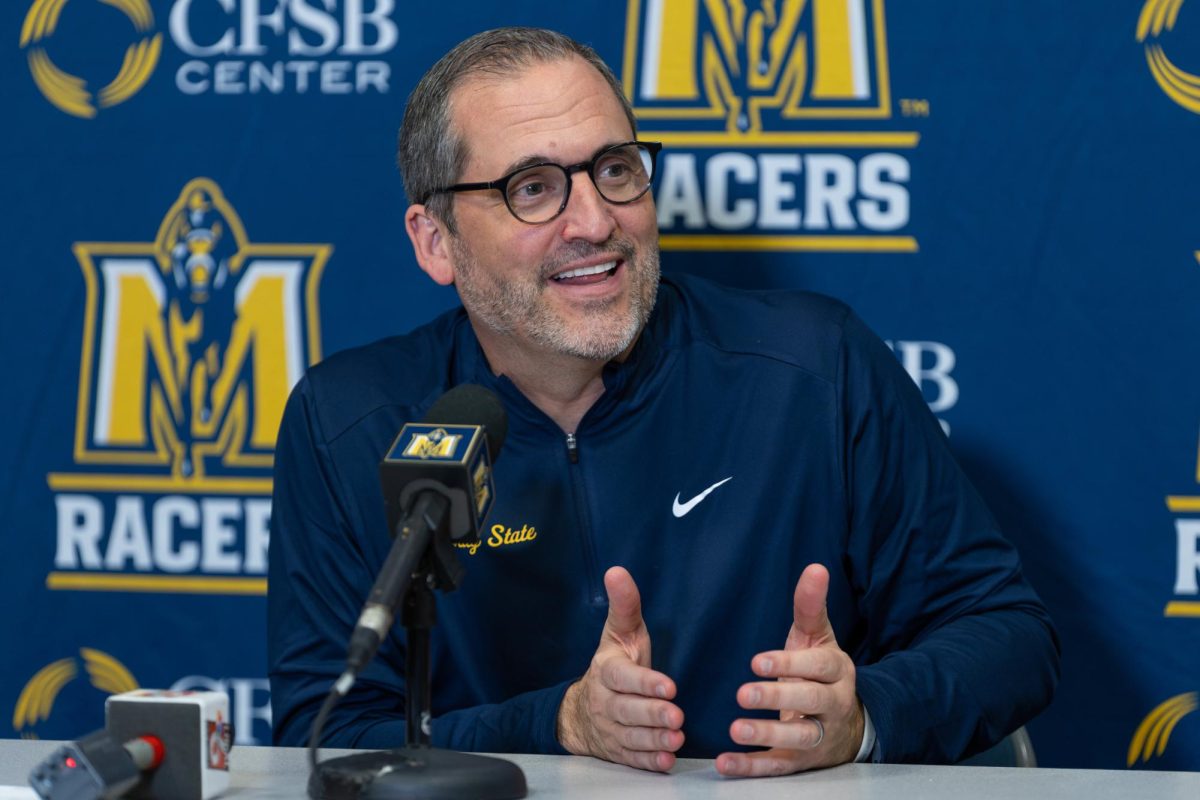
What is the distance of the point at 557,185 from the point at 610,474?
1.19ft

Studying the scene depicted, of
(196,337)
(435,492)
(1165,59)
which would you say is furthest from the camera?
(196,337)

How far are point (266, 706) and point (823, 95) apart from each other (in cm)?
130

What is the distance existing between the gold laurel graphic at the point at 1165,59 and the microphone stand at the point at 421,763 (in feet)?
4.60

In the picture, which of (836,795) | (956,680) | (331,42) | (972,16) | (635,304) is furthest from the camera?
(331,42)

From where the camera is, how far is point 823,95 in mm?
2150

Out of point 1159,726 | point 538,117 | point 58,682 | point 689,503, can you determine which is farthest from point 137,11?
point 1159,726

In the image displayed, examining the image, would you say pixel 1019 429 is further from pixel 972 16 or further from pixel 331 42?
pixel 331 42

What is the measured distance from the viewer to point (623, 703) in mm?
1383

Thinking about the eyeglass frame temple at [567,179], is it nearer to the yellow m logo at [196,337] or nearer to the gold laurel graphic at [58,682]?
the yellow m logo at [196,337]

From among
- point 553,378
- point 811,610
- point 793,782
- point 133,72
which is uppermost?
point 133,72

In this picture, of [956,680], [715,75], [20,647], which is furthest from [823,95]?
[20,647]

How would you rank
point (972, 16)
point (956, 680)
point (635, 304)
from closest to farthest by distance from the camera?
1. point (956, 680)
2. point (635, 304)
3. point (972, 16)

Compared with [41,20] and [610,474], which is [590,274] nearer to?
[610,474]

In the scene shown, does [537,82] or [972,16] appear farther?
[972,16]
